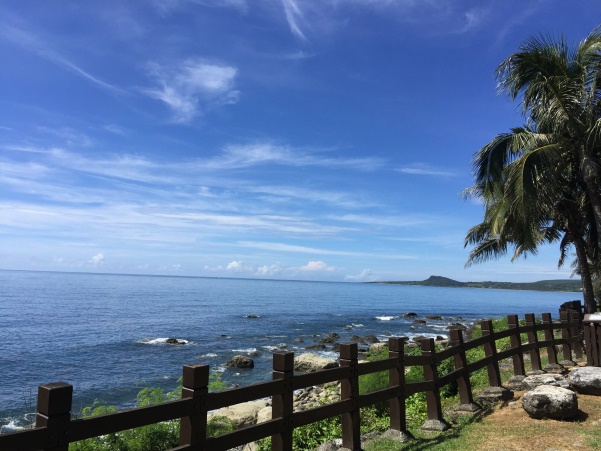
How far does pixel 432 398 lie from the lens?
734 centimetres

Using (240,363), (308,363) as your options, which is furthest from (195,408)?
(240,363)

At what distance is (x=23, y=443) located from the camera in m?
3.10

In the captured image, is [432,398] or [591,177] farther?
[591,177]

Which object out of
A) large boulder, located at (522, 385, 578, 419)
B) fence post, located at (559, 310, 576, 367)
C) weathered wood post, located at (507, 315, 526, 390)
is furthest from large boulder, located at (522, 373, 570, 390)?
fence post, located at (559, 310, 576, 367)

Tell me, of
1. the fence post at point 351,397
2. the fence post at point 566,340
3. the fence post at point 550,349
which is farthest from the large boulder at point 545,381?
the fence post at point 351,397

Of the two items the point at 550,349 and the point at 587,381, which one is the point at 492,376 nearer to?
the point at 587,381

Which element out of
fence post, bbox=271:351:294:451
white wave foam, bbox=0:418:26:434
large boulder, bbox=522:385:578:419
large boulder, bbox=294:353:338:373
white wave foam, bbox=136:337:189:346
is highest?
fence post, bbox=271:351:294:451

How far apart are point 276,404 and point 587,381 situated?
6.50 metres

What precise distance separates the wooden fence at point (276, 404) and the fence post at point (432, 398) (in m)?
0.02

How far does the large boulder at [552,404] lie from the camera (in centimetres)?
700

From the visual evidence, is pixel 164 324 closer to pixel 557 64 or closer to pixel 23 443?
pixel 557 64

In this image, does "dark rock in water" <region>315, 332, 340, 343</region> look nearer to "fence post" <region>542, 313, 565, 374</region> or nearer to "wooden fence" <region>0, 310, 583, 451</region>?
"fence post" <region>542, 313, 565, 374</region>

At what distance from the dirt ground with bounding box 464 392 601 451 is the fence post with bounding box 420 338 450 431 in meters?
0.60

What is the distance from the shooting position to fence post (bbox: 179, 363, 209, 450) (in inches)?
165
